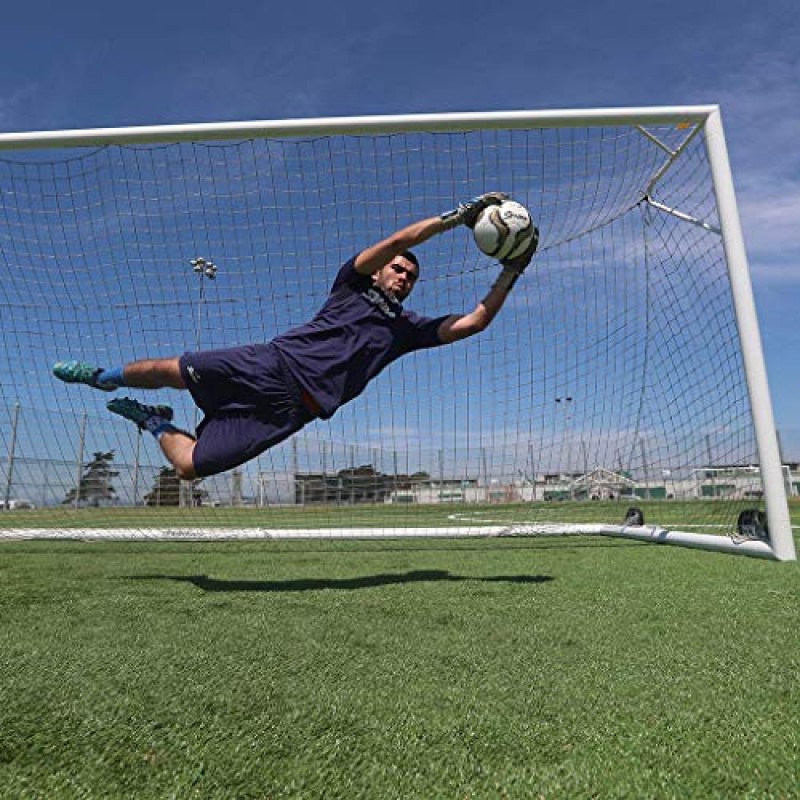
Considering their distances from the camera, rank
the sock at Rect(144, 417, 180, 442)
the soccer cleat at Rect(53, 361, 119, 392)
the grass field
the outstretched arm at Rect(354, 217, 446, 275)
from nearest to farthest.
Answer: the grass field → the outstretched arm at Rect(354, 217, 446, 275) → the sock at Rect(144, 417, 180, 442) → the soccer cleat at Rect(53, 361, 119, 392)

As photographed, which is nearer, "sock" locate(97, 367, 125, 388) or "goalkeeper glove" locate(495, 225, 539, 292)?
"goalkeeper glove" locate(495, 225, 539, 292)

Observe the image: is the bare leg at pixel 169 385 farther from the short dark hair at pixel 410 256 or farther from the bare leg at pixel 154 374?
the short dark hair at pixel 410 256

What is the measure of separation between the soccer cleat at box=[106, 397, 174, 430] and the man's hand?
2.37 metres

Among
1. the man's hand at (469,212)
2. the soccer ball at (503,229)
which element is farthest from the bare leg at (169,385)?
the soccer ball at (503,229)

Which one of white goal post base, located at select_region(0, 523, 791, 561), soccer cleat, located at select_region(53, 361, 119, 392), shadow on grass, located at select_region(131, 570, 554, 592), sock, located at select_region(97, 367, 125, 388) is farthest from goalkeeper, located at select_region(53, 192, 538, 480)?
white goal post base, located at select_region(0, 523, 791, 561)

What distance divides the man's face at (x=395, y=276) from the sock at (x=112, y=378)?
73.6 inches

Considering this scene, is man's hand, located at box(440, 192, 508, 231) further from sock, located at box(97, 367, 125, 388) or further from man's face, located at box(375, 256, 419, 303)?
sock, located at box(97, 367, 125, 388)

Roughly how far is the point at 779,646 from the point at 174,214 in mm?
6169

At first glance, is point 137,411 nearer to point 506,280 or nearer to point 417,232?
point 417,232

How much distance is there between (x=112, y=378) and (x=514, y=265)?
9.27 feet

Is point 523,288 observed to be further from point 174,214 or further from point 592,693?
point 592,693

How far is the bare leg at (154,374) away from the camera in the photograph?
4.14 meters

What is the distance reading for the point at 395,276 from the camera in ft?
13.8

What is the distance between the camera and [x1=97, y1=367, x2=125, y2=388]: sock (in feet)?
14.5
